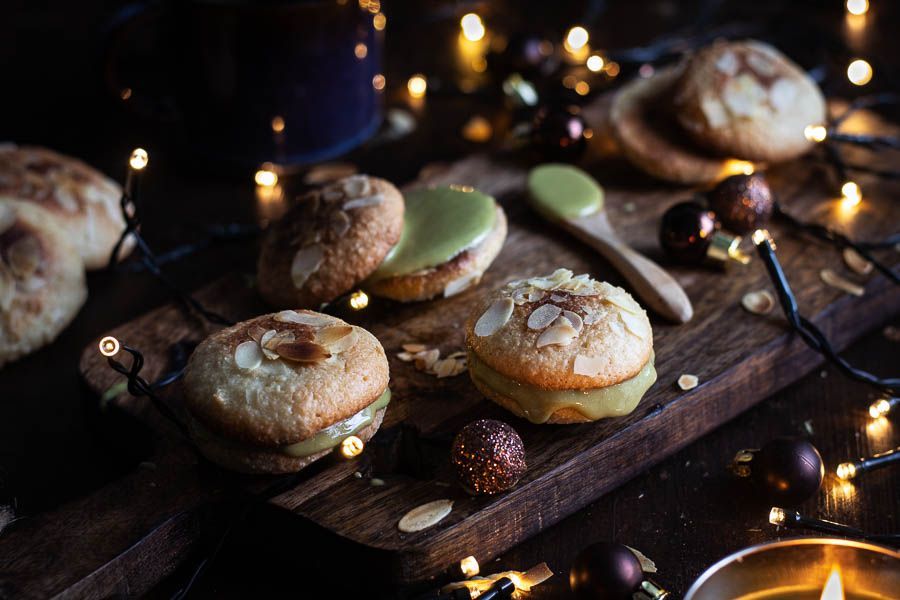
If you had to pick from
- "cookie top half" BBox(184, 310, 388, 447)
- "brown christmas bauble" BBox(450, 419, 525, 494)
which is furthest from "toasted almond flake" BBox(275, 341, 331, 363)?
"brown christmas bauble" BBox(450, 419, 525, 494)

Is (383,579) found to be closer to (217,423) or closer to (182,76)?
(217,423)

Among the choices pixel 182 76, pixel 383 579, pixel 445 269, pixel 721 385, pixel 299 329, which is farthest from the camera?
pixel 182 76

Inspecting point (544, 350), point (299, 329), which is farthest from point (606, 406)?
point (299, 329)

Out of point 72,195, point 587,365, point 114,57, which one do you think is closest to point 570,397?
point 587,365

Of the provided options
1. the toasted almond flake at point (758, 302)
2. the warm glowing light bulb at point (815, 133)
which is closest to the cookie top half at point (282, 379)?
the toasted almond flake at point (758, 302)

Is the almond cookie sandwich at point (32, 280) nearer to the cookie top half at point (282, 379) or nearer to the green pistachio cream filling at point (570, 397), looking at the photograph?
the cookie top half at point (282, 379)

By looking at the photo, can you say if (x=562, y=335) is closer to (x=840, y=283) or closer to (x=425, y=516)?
(x=425, y=516)

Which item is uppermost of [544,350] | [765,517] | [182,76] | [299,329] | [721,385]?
[182,76]
